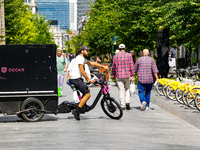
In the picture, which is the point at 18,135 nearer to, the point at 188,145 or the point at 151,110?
the point at 188,145

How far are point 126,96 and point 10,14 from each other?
3395cm

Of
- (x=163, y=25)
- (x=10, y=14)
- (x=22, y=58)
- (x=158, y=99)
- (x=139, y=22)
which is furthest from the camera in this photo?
(x=10, y=14)

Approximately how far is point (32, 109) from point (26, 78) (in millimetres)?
690

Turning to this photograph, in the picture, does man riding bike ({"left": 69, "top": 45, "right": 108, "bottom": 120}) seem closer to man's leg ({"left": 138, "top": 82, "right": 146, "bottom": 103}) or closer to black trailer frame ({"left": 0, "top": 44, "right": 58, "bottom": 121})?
black trailer frame ({"left": 0, "top": 44, "right": 58, "bottom": 121})

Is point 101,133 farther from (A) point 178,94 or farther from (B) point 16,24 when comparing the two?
(B) point 16,24

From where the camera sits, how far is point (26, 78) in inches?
348

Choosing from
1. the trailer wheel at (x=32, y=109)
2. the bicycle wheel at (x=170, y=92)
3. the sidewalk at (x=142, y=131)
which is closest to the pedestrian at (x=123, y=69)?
the sidewalk at (x=142, y=131)

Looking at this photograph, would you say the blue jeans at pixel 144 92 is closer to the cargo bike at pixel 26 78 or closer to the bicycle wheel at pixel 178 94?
the bicycle wheel at pixel 178 94

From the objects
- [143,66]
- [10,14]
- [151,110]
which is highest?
[10,14]

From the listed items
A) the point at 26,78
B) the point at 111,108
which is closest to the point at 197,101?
the point at 111,108

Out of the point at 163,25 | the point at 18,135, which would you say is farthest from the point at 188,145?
the point at 163,25

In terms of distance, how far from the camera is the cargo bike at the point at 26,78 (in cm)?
880

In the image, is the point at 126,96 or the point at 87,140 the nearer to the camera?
the point at 87,140

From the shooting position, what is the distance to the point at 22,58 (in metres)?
8.84
